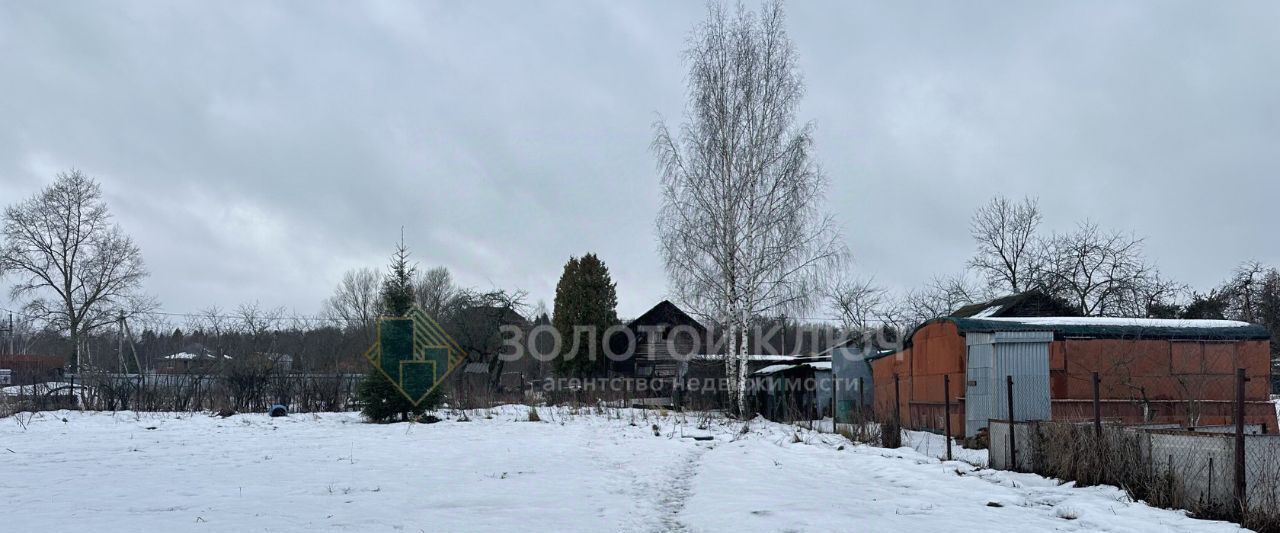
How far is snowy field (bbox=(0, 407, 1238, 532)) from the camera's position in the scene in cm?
710

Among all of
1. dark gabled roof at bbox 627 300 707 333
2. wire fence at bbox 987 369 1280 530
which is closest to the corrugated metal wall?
wire fence at bbox 987 369 1280 530

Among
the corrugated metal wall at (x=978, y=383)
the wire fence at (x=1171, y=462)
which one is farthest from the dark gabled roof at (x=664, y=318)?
the wire fence at (x=1171, y=462)

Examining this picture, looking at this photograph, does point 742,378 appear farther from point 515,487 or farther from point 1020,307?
point 515,487

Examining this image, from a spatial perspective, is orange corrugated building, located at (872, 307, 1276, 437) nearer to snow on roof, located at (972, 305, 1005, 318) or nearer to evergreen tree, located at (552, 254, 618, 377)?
snow on roof, located at (972, 305, 1005, 318)

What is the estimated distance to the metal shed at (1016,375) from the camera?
15406mm

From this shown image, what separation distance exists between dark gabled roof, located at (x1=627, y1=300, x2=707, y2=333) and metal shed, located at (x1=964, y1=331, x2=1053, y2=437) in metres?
26.3

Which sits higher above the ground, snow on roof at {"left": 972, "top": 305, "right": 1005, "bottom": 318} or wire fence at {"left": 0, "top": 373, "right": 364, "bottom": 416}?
snow on roof at {"left": 972, "top": 305, "right": 1005, "bottom": 318}

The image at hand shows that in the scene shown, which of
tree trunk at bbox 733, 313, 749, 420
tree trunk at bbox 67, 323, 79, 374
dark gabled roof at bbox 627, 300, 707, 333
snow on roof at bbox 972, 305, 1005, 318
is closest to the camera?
tree trunk at bbox 733, 313, 749, 420

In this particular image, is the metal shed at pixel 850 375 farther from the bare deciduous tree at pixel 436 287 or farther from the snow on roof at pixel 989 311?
the bare deciduous tree at pixel 436 287

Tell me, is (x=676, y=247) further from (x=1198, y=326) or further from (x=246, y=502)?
(x=246, y=502)

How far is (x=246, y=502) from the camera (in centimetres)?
783

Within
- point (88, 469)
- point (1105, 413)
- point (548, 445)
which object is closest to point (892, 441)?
point (1105, 413)

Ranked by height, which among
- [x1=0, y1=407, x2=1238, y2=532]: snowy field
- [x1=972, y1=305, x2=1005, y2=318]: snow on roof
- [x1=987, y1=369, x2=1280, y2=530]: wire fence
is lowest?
[x1=0, y1=407, x2=1238, y2=532]: snowy field

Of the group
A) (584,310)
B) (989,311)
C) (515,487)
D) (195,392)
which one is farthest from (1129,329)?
(584,310)
